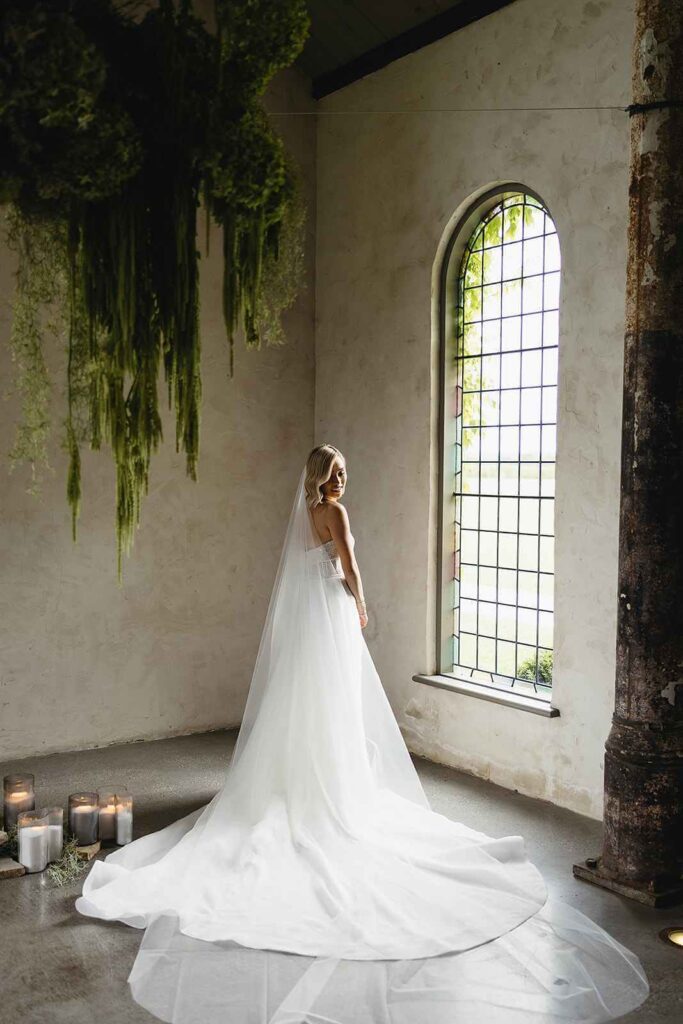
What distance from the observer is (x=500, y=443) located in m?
6.24

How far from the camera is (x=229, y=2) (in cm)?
236

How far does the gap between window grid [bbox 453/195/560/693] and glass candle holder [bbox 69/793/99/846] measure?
263 cm

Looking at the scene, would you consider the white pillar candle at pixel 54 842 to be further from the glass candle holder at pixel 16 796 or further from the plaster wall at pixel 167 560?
the plaster wall at pixel 167 560

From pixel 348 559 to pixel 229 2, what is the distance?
Result: 129 inches

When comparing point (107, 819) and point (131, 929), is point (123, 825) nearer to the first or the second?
point (107, 819)

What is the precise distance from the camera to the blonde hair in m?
5.22

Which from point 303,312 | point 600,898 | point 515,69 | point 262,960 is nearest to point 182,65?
point 262,960

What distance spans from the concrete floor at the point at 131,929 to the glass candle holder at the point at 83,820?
320 millimetres

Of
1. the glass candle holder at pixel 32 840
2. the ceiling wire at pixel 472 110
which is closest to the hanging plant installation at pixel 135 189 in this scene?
the glass candle holder at pixel 32 840

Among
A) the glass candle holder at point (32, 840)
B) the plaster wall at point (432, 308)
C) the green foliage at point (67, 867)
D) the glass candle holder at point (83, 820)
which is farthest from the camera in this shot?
the plaster wall at point (432, 308)

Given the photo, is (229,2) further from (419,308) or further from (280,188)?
(419,308)

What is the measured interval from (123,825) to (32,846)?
48 cm

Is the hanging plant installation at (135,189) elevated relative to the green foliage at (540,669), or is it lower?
elevated

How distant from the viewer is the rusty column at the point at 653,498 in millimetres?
4223
